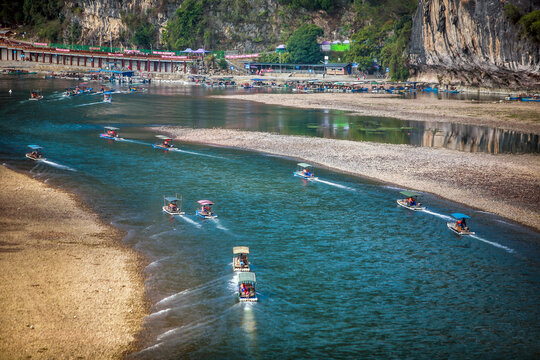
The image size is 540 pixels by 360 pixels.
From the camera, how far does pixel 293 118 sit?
8719cm

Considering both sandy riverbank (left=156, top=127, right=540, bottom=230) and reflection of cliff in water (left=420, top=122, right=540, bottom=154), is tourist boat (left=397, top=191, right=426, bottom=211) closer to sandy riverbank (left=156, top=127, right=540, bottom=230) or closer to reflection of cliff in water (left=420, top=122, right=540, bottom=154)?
sandy riverbank (left=156, top=127, right=540, bottom=230)

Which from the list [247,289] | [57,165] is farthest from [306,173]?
[57,165]

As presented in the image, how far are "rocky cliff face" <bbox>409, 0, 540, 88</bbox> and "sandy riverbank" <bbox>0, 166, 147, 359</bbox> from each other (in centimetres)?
7943

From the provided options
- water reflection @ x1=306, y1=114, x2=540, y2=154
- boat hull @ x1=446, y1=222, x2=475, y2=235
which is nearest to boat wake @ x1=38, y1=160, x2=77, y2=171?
water reflection @ x1=306, y1=114, x2=540, y2=154

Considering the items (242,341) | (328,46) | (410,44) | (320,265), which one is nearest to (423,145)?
(320,265)

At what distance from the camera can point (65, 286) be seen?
2475cm

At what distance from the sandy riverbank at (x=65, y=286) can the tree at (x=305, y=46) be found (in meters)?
145

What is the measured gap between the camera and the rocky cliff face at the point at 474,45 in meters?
88.6

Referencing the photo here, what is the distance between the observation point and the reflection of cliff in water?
6031 cm

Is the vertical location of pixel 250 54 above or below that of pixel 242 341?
above

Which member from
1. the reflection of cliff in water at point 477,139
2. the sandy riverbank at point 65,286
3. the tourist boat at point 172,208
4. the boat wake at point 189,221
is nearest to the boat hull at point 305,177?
the tourist boat at point 172,208

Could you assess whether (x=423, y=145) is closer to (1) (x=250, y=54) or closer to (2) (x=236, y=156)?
(2) (x=236, y=156)

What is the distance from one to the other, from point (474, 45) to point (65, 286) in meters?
94.9

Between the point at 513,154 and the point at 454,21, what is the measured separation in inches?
2177
